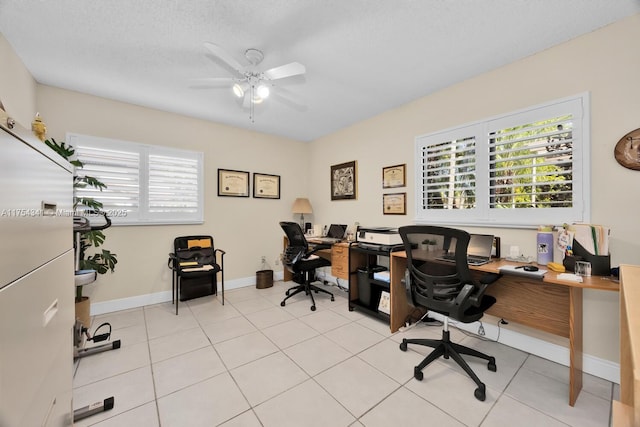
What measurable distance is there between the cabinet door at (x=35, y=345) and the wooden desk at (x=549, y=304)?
2.37 metres

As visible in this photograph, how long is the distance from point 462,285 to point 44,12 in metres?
3.54

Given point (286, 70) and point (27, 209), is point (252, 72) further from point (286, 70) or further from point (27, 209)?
point (27, 209)

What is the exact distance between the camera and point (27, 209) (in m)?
0.72

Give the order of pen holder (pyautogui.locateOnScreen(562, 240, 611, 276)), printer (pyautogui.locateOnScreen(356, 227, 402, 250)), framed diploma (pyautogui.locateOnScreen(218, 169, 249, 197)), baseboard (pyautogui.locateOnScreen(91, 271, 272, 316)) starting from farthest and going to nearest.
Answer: framed diploma (pyautogui.locateOnScreen(218, 169, 249, 197)) < baseboard (pyautogui.locateOnScreen(91, 271, 272, 316)) < printer (pyautogui.locateOnScreen(356, 227, 402, 250)) < pen holder (pyautogui.locateOnScreen(562, 240, 611, 276))

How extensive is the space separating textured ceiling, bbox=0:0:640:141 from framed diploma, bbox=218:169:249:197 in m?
1.28

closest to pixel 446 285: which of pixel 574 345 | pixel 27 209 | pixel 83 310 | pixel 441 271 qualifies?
pixel 441 271

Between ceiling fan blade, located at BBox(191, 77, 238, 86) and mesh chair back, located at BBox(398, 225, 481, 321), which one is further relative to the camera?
ceiling fan blade, located at BBox(191, 77, 238, 86)

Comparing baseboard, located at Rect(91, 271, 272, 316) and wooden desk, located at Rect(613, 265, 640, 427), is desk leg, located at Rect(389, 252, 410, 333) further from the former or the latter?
baseboard, located at Rect(91, 271, 272, 316)

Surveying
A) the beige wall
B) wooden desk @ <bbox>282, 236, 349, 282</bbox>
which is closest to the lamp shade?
the beige wall

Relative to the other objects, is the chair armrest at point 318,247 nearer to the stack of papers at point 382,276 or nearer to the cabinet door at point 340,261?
the cabinet door at point 340,261

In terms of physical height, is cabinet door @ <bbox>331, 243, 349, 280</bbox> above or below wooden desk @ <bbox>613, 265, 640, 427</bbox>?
below

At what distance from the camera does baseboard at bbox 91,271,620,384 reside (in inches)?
72.5

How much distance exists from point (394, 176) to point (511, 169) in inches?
50.1

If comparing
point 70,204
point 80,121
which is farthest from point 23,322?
point 80,121
